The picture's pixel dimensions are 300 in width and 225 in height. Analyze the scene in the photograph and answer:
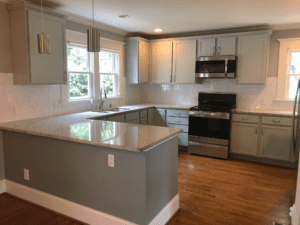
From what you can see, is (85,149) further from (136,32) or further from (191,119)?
(136,32)

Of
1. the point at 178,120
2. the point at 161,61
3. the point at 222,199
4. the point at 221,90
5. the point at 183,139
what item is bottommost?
the point at 222,199

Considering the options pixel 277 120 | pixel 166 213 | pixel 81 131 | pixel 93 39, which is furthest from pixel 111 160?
pixel 277 120

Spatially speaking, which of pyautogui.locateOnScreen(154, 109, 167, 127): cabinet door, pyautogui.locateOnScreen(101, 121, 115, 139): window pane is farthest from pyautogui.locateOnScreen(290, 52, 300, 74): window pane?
pyautogui.locateOnScreen(101, 121, 115, 139): window pane

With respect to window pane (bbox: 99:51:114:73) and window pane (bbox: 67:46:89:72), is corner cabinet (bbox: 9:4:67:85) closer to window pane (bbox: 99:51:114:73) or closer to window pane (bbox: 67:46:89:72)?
window pane (bbox: 67:46:89:72)

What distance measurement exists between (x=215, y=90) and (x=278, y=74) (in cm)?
120

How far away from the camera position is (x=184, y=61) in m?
5.08

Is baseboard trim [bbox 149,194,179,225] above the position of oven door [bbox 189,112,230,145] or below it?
below

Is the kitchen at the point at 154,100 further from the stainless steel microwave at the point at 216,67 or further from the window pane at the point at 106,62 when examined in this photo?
the stainless steel microwave at the point at 216,67

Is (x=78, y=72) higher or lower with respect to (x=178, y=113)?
higher

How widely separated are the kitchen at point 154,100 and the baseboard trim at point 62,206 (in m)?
0.03

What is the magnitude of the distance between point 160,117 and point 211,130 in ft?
3.73

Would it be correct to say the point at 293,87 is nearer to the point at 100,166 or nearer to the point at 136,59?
the point at 136,59

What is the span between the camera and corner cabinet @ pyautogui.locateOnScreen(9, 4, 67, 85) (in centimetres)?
291

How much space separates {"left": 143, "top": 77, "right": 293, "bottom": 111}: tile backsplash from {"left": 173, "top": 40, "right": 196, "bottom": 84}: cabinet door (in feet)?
1.11
